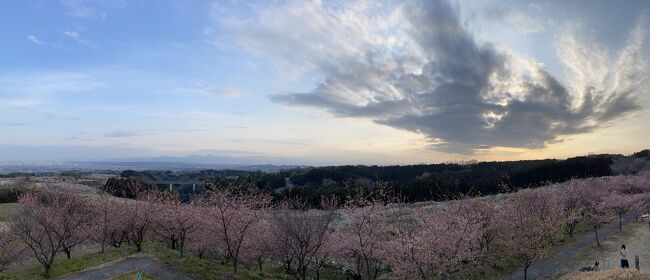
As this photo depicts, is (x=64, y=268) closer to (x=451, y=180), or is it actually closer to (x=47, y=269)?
(x=47, y=269)

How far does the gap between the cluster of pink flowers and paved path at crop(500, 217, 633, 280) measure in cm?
114

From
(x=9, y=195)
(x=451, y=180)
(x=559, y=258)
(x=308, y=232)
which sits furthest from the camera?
(x=451, y=180)

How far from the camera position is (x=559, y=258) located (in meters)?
36.6

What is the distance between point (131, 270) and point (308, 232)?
34.0ft

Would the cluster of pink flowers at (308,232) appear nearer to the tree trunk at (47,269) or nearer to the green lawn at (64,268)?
the tree trunk at (47,269)

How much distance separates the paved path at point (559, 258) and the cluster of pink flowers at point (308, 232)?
114 centimetres

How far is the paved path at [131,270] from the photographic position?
2327 cm

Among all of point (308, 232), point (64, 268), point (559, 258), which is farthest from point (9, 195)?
point (559, 258)

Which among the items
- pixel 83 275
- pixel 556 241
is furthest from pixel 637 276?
pixel 83 275

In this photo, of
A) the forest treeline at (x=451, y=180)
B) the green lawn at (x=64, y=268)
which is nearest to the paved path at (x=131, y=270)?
the green lawn at (x=64, y=268)

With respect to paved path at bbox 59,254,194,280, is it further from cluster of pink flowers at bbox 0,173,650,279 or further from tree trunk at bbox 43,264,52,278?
cluster of pink flowers at bbox 0,173,650,279

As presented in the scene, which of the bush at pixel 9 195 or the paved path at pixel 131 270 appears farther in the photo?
the bush at pixel 9 195

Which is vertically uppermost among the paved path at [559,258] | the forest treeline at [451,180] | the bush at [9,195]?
the forest treeline at [451,180]

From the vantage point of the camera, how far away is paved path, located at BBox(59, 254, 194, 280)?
76.3ft
